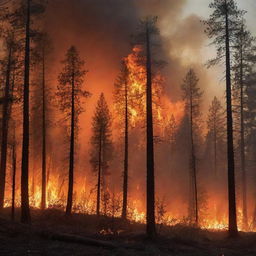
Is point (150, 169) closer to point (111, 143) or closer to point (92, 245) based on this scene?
point (92, 245)

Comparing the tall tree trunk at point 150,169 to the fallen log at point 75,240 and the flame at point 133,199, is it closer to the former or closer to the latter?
the flame at point 133,199

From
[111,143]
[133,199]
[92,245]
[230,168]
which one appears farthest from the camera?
[133,199]

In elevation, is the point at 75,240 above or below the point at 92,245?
above

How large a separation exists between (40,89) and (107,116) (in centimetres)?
746

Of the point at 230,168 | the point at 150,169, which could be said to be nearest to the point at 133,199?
the point at 230,168

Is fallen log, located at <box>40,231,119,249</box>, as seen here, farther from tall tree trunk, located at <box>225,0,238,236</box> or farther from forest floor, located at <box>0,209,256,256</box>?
tall tree trunk, located at <box>225,0,238,236</box>

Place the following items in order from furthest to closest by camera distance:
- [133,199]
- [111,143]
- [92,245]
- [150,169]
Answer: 1. [133,199]
2. [111,143]
3. [150,169]
4. [92,245]

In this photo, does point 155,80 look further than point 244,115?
No

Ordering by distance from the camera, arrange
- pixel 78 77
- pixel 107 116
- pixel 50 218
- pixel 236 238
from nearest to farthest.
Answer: pixel 236 238
pixel 50 218
pixel 78 77
pixel 107 116

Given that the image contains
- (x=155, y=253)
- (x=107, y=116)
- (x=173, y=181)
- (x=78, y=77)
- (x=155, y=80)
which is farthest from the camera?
(x=173, y=181)

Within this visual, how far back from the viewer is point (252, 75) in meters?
31.2

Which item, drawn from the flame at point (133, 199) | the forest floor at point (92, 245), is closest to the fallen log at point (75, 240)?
the forest floor at point (92, 245)

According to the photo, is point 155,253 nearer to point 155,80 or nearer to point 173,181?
point 155,80

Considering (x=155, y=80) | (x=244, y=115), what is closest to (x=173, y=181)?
(x=244, y=115)
